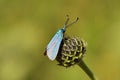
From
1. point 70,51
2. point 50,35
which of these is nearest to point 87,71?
point 70,51

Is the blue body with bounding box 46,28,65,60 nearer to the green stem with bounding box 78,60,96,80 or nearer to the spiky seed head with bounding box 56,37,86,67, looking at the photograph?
the spiky seed head with bounding box 56,37,86,67

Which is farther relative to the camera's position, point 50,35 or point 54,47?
point 50,35

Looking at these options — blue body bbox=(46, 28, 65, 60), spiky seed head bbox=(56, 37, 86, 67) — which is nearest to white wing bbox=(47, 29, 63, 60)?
blue body bbox=(46, 28, 65, 60)

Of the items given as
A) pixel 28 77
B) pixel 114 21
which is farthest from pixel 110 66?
pixel 28 77

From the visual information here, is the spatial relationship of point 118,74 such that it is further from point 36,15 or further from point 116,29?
point 36,15

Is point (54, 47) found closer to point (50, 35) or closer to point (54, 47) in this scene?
point (54, 47)
